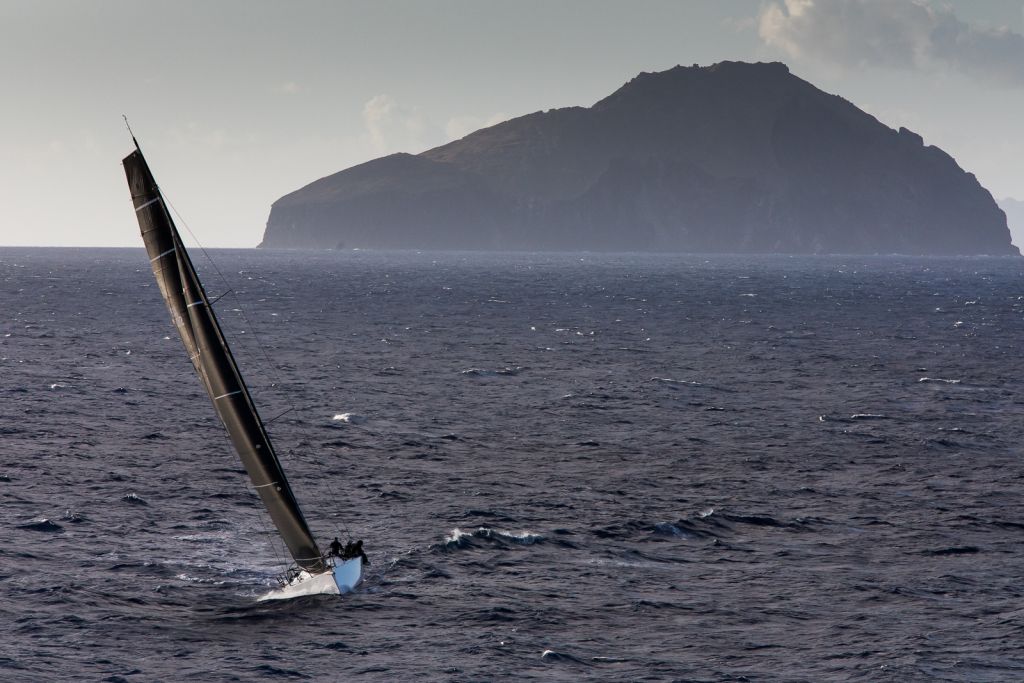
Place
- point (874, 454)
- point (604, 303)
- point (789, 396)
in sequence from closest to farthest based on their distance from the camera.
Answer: point (874, 454) → point (789, 396) → point (604, 303)

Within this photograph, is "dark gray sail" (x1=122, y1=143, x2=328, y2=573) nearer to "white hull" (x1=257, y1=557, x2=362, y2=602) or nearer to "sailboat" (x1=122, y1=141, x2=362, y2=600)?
"sailboat" (x1=122, y1=141, x2=362, y2=600)

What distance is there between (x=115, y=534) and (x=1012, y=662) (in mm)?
32334

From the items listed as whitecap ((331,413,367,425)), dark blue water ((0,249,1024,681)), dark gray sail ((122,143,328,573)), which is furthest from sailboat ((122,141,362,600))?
whitecap ((331,413,367,425))

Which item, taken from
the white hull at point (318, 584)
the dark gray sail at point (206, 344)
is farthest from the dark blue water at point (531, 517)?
the dark gray sail at point (206, 344)

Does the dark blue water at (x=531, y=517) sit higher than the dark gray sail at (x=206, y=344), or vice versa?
the dark gray sail at (x=206, y=344)

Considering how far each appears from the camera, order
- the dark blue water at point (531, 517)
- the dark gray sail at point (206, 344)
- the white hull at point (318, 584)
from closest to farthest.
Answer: the dark gray sail at point (206, 344), the dark blue water at point (531, 517), the white hull at point (318, 584)

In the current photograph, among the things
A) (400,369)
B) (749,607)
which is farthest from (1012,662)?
(400,369)

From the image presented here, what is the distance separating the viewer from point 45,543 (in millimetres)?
43188

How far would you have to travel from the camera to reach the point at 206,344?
114 feet

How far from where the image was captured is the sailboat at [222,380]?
1325 inches

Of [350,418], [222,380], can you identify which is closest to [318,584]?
[222,380]

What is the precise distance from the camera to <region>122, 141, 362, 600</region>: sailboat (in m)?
33.7

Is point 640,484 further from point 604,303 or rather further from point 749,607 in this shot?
point 604,303

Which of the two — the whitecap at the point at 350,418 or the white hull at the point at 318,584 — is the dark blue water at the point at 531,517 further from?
the white hull at the point at 318,584
